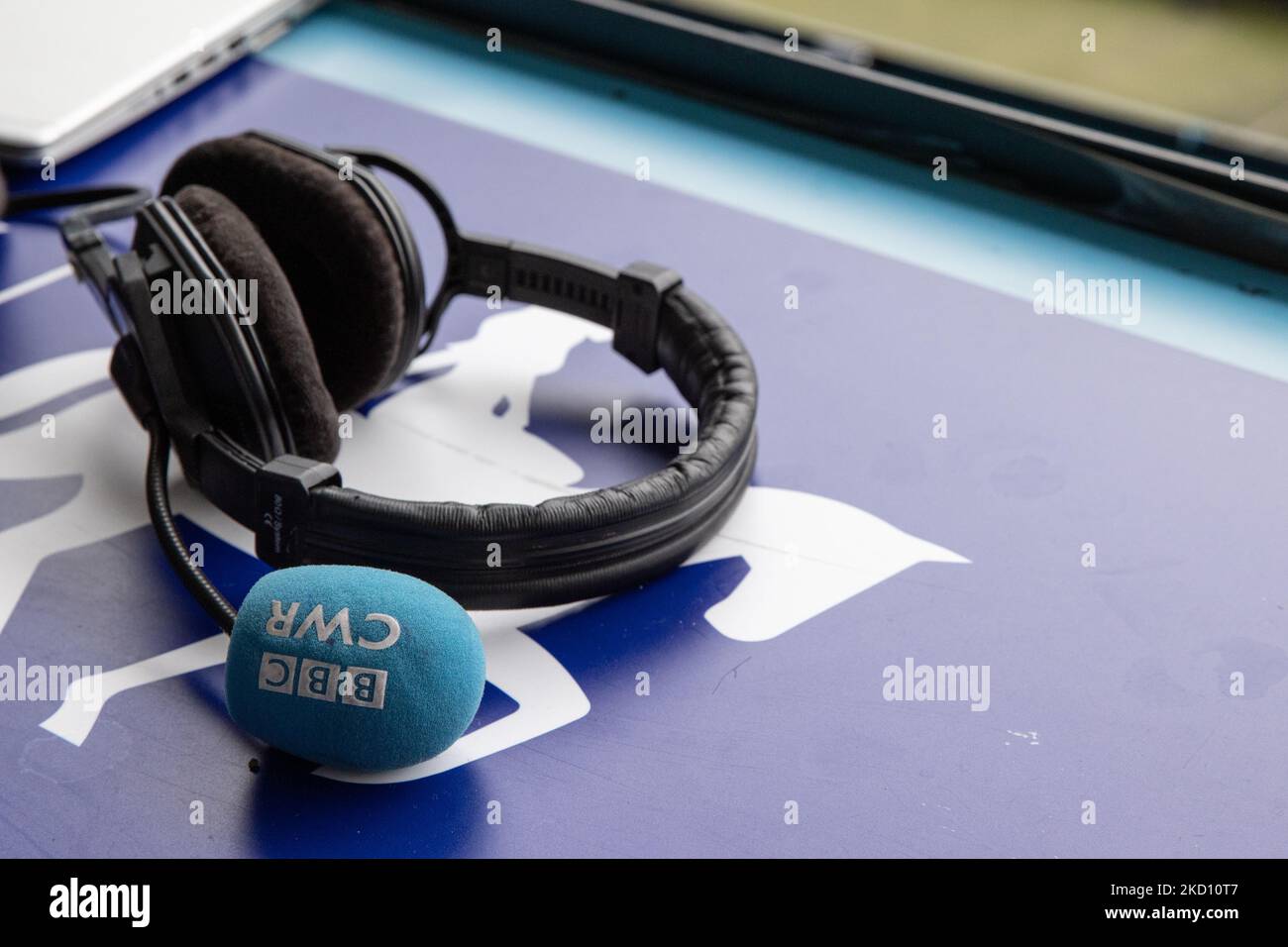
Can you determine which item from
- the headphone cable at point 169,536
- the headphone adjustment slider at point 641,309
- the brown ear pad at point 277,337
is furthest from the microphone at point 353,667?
the headphone adjustment slider at point 641,309

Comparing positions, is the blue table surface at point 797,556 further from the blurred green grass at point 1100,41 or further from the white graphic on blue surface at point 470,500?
the blurred green grass at point 1100,41

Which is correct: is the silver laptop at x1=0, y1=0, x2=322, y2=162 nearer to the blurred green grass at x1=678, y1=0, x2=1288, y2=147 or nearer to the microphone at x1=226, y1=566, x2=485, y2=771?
the blurred green grass at x1=678, y1=0, x2=1288, y2=147

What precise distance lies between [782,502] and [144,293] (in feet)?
1.75

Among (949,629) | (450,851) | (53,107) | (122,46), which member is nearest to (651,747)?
(450,851)

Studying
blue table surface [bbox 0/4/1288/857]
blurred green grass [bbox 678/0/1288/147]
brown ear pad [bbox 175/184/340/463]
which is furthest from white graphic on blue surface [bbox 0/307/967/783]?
blurred green grass [bbox 678/0/1288/147]

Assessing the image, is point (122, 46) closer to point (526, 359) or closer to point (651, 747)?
point (526, 359)

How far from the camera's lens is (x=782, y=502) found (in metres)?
1.22

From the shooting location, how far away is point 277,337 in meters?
1.06

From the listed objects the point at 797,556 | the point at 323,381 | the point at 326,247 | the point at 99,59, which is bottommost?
the point at 797,556

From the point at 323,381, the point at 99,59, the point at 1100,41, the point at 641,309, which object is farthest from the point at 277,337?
the point at 1100,41

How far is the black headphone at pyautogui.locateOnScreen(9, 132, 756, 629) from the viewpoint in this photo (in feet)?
3.33

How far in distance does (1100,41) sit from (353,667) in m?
1.81

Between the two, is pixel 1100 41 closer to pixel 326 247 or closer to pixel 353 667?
pixel 326 247

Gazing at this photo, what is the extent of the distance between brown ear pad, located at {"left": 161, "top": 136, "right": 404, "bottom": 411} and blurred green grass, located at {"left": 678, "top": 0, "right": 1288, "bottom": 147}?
0.89m
